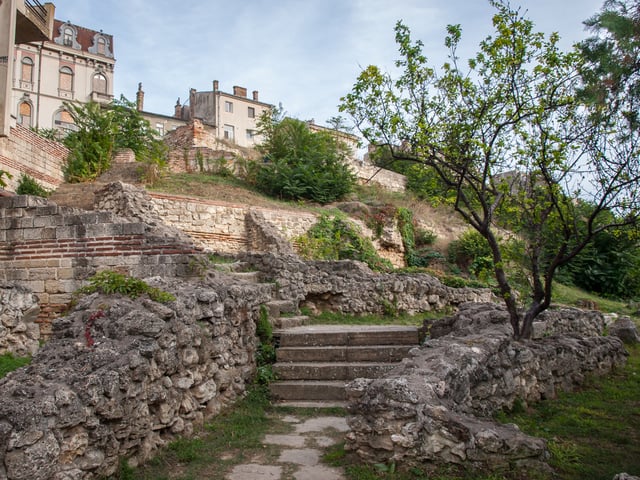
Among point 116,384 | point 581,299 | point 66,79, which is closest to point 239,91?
point 66,79

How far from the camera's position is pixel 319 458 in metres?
4.49

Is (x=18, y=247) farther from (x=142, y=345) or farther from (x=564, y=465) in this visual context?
(x=564, y=465)

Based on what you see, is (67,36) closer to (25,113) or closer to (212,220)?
(25,113)

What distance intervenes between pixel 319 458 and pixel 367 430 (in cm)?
72

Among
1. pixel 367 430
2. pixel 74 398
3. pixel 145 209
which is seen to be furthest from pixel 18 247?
pixel 367 430

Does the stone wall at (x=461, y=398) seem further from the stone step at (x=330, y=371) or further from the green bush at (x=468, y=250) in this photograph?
the green bush at (x=468, y=250)

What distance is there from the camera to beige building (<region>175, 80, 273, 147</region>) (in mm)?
44875

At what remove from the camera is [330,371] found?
6711mm

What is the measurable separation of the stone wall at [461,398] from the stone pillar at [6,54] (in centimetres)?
1249

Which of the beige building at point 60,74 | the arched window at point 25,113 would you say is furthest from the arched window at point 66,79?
the arched window at point 25,113

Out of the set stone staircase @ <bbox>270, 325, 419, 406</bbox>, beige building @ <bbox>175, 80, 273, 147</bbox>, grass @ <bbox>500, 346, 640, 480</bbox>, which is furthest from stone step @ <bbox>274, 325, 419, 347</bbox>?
beige building @ <bbox>175, 80, 273, 147</bbox>

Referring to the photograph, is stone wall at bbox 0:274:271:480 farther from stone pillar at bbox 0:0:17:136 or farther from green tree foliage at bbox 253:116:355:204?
green tree foliage at bbox 253:116:355:204

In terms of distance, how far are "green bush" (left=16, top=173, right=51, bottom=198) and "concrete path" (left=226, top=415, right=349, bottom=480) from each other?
11.3m

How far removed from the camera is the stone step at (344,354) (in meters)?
7.10
